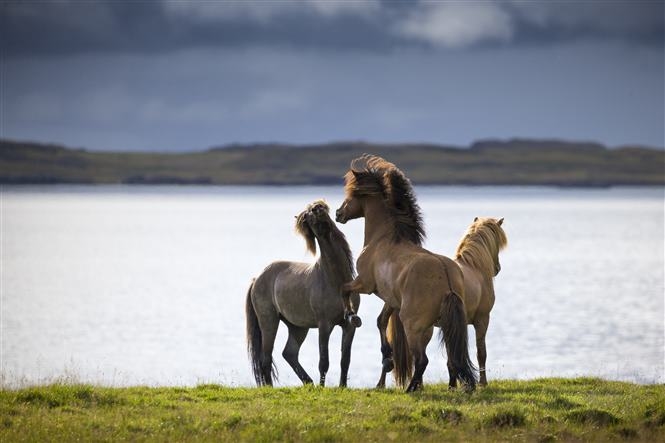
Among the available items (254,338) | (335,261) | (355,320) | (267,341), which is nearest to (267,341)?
(267,341)

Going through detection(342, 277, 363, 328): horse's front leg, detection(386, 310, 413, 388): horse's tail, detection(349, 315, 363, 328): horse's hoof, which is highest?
detection(342, 277, 363, 328): horse's front leg

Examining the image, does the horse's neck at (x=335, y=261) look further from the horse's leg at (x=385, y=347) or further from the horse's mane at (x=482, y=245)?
the horse's mane at (x=482, y=245)

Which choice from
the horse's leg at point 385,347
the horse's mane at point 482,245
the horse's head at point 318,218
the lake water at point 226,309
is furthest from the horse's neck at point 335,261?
the lake water at point 226,309

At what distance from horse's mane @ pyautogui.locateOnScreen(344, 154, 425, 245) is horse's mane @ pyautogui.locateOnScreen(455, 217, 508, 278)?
2.20 ft

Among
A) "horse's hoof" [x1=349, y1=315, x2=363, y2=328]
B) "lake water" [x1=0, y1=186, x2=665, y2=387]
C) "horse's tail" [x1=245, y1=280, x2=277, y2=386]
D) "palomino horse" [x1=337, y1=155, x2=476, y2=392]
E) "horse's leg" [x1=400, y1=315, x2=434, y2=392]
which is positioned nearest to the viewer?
"palomino horse" [x1=337, y1=155, x2=476, y2=392]

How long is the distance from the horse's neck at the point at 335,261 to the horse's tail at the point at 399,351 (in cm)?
114

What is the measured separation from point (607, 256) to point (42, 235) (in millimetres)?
52138

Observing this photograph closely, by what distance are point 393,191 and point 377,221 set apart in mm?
→ 431

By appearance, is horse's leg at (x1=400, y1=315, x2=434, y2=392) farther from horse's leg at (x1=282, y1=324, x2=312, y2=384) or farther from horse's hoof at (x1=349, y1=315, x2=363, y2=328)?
horse's leg at (x1=282, y1=324, x2=312, y2=384)

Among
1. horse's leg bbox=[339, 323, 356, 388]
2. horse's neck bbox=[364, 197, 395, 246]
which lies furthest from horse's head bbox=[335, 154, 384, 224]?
horse's leg bbox=[339, 323, 356, 388]

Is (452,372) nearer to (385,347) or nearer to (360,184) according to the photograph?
(385,347)

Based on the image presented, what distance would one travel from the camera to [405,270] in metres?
12.6

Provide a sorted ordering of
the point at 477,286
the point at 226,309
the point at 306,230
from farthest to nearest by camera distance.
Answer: the point at 226,309 → the point at 306,230 → the point at 477,286

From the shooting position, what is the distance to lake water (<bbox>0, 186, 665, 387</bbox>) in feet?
87.7
